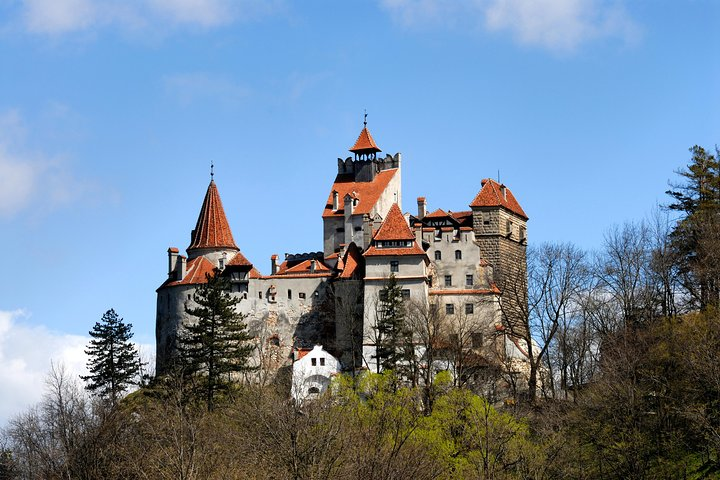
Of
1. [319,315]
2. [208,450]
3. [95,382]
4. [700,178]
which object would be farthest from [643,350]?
[95,382]

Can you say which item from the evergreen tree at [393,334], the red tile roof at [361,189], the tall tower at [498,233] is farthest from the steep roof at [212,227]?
the tall tower at [498,233]

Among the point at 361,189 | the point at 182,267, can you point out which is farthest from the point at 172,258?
the point at 361,189

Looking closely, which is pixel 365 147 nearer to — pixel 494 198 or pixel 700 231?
pixel 494 198

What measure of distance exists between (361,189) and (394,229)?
952 cm

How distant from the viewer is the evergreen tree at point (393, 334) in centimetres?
7475

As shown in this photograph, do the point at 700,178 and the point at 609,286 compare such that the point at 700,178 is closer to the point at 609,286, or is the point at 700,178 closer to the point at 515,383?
the point at 609,286

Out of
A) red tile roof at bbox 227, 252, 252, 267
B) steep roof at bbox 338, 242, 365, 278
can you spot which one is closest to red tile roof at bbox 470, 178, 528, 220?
steep roof at bbox 338, 242, 365, 278

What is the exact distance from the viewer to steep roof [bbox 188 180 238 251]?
9125 centimetres

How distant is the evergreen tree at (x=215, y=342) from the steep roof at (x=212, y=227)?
31.3 ft

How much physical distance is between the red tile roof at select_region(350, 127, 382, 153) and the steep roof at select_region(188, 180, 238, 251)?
10288 millimetres

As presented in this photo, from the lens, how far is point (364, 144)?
9656 cm

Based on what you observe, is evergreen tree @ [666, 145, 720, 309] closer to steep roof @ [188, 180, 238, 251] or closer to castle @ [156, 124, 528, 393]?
castle @ [156, 124, 528, 393]

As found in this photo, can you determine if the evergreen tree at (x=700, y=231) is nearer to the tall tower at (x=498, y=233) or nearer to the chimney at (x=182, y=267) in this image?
the tall tower at (x=498, y=233)

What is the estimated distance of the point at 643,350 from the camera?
205 ft
